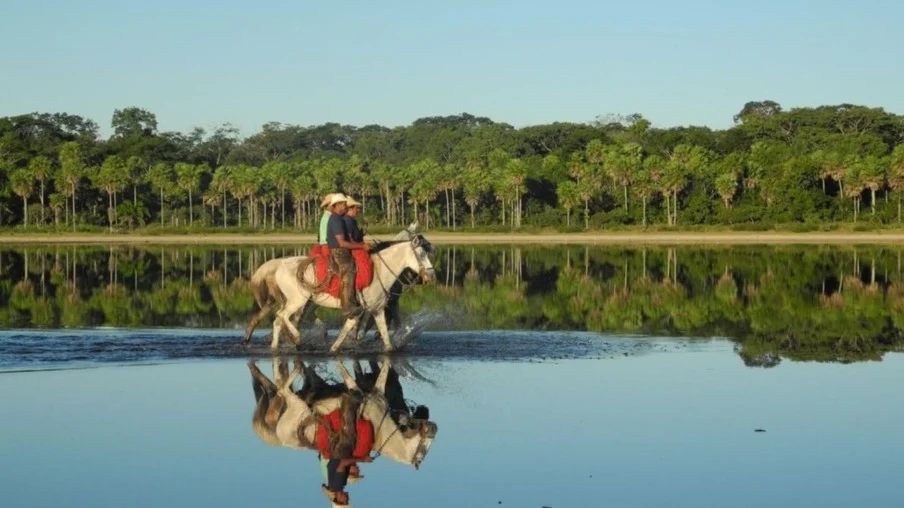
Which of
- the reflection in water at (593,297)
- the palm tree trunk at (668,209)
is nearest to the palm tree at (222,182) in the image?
the palm tree trunk at (668,209)

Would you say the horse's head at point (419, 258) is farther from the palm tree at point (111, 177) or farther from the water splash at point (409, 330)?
the palm tree at point (111, 177)

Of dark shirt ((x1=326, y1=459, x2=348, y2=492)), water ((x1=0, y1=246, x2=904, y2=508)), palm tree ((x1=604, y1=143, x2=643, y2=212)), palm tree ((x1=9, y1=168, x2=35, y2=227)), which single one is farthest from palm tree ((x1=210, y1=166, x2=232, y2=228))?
dark shirt ((x1=326, y1=459, x2=348, y2=492))

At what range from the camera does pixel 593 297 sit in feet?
112

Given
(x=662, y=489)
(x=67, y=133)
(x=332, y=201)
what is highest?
(x=67, y=133)

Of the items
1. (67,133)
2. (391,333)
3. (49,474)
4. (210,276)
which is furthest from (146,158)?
(49,474)

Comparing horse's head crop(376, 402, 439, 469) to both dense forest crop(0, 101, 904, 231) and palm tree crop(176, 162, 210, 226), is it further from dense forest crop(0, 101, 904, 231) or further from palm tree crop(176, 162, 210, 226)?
palm tree crop(176, 162, 210, 226)

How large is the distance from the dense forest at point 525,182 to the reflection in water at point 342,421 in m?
78.1

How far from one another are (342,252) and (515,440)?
7189mm

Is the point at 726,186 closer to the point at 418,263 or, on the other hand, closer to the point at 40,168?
the point at 40,168

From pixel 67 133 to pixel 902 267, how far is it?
105190 millimetres

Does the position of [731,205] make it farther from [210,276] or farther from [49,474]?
[49,474]

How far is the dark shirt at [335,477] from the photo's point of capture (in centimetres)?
1106

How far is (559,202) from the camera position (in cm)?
10438

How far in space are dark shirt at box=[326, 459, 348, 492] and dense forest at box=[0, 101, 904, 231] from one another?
273 ft
